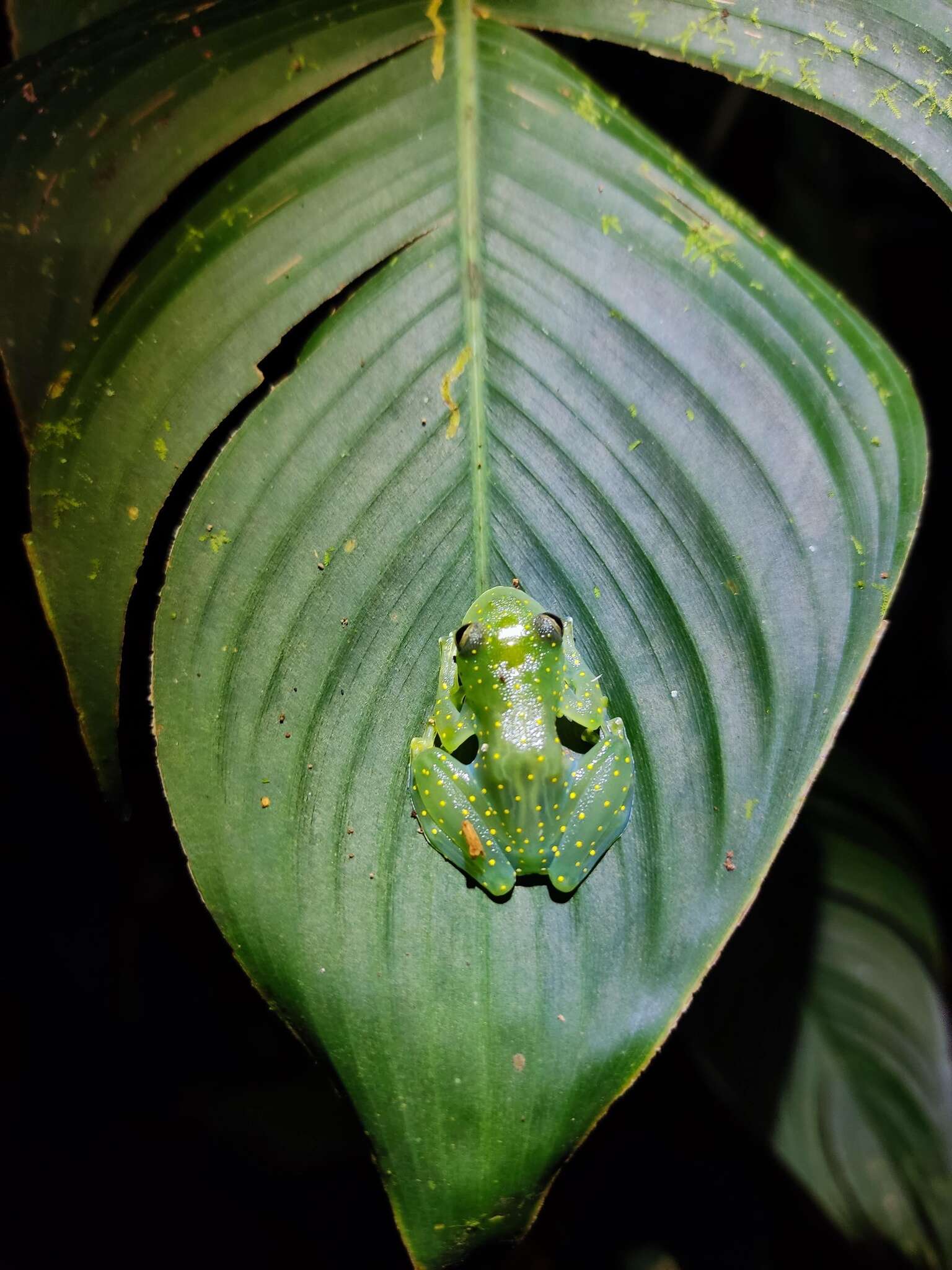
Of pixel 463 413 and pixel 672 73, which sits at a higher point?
Answer: pixel 672 73

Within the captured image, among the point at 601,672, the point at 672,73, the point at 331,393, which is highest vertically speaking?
the point at 672,73

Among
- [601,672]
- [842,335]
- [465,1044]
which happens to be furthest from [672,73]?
[465,1044]

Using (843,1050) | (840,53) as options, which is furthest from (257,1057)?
(840,53)

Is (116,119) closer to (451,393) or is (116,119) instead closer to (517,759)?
(451,393)

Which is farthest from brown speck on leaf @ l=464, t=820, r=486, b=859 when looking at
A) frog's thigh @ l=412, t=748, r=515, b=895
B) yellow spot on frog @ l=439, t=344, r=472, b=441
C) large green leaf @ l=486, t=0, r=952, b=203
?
large green leaf @ l=486, t=0, r=952, b=203

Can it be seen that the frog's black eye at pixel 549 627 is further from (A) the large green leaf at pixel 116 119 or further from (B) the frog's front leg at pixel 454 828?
(A) the large green leaf at pixel 116 119

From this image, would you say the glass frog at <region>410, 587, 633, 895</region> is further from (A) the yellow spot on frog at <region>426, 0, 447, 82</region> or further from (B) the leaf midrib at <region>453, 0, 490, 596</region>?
(A) the yellow spot on frog at <region>426, 0, 447, 82</region>

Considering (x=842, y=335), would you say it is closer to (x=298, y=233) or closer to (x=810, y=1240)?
(x=298, y=233)
